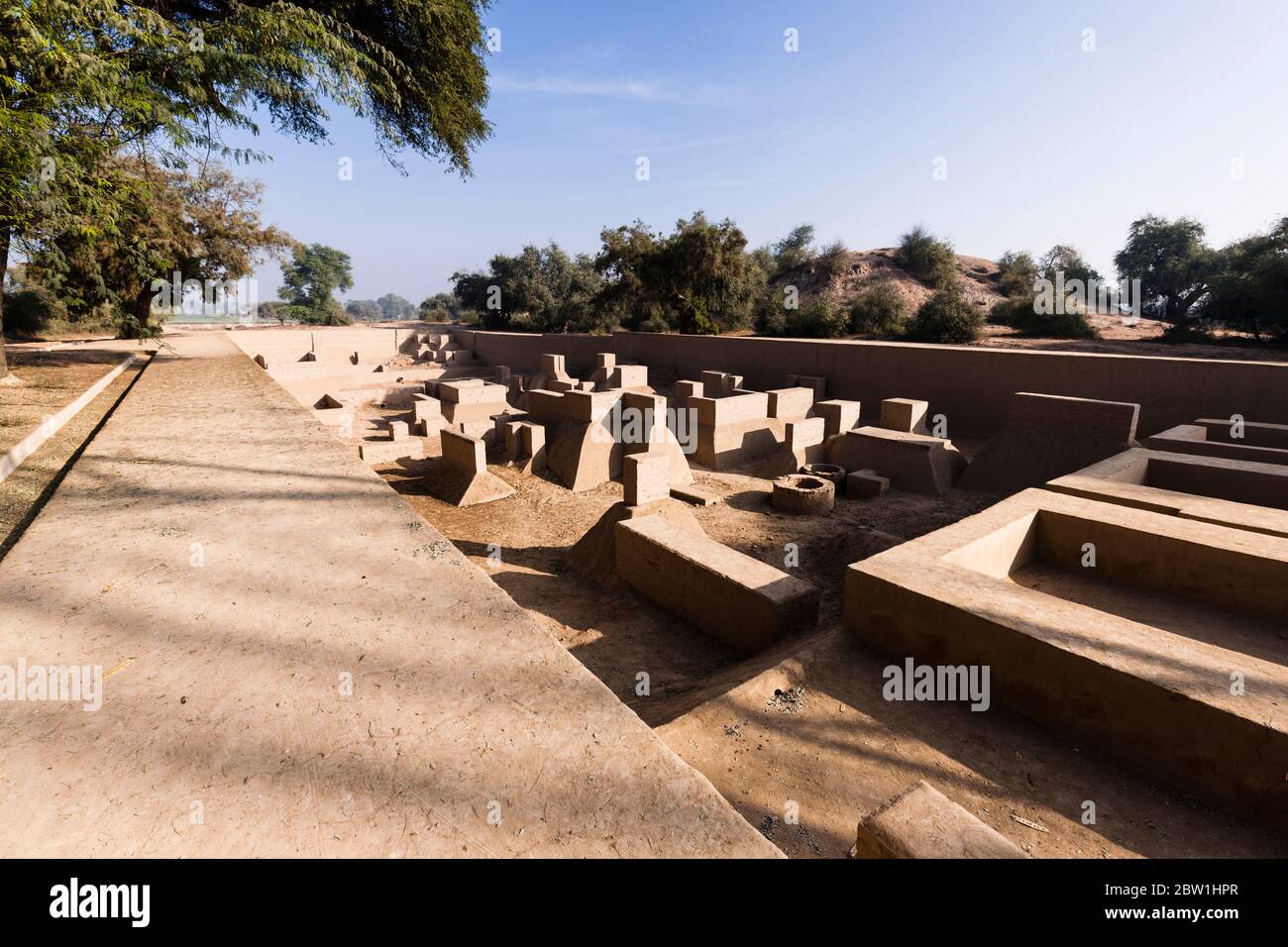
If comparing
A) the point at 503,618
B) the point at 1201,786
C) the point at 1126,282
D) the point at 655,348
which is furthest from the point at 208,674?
the point at 1126,282

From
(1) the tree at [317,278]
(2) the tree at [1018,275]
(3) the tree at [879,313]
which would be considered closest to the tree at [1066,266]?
(2) the tree at [1018,275]

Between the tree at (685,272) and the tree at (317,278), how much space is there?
34425mm

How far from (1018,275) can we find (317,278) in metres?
55.4

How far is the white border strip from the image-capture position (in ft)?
14.6

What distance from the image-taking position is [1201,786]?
255 centimetres

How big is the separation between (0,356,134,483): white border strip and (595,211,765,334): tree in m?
Result: 17.7

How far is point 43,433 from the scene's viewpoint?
552 centimetres

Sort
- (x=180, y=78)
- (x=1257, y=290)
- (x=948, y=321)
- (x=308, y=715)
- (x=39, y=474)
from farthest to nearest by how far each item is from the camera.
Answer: (x=948, y=321) → (x=1257, y=290) → (x=180, y=78) → (x=39, y=474) → (x=308, y=715)

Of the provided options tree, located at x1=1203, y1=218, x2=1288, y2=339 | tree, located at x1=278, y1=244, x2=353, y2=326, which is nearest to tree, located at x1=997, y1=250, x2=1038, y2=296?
tree, located at x1=1203, y1=218, x2=1288, y2=339

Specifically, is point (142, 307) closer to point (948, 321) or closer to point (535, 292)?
point (535, 292)

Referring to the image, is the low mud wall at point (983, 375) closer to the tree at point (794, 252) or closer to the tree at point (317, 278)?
the tree at point (794, 252)

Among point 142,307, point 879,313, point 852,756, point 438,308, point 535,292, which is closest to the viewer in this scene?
point 852,756

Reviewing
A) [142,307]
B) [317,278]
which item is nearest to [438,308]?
[317,278]
